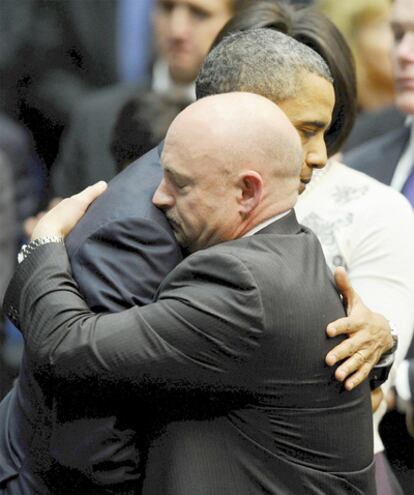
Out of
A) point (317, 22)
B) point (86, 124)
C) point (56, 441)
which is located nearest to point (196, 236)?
point (56, 441)

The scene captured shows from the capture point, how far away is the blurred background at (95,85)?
4840 mm

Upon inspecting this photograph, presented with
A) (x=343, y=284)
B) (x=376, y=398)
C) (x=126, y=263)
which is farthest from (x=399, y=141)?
(x=126, y=263)

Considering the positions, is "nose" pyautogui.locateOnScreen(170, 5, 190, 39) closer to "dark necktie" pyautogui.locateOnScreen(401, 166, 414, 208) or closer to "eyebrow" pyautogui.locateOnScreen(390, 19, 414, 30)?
"eyebrow" pyautogui.locateOnScreen(390, 19, 414, 30)

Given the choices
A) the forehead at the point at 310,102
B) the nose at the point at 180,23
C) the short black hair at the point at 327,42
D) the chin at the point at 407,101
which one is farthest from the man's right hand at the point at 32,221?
the forehead at the point at 310,102

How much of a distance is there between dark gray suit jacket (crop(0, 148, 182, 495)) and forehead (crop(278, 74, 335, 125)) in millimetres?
342

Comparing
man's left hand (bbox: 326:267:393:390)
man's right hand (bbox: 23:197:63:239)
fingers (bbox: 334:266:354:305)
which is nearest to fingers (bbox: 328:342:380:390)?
man's left hand (bbox: 326:267:393:390)

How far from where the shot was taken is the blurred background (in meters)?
4.84

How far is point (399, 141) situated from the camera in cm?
438

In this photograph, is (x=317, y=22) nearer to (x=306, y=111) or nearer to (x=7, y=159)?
(x=306, y=111)

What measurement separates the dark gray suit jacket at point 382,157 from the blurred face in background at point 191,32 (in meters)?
0.71

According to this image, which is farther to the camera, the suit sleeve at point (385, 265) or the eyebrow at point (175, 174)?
the suit sleeve at point (385, 265)

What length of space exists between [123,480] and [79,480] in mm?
87

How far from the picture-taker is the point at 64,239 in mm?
2975

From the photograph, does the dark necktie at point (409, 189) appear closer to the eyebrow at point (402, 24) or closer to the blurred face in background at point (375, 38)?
the eyebrow at point (402, 24)
